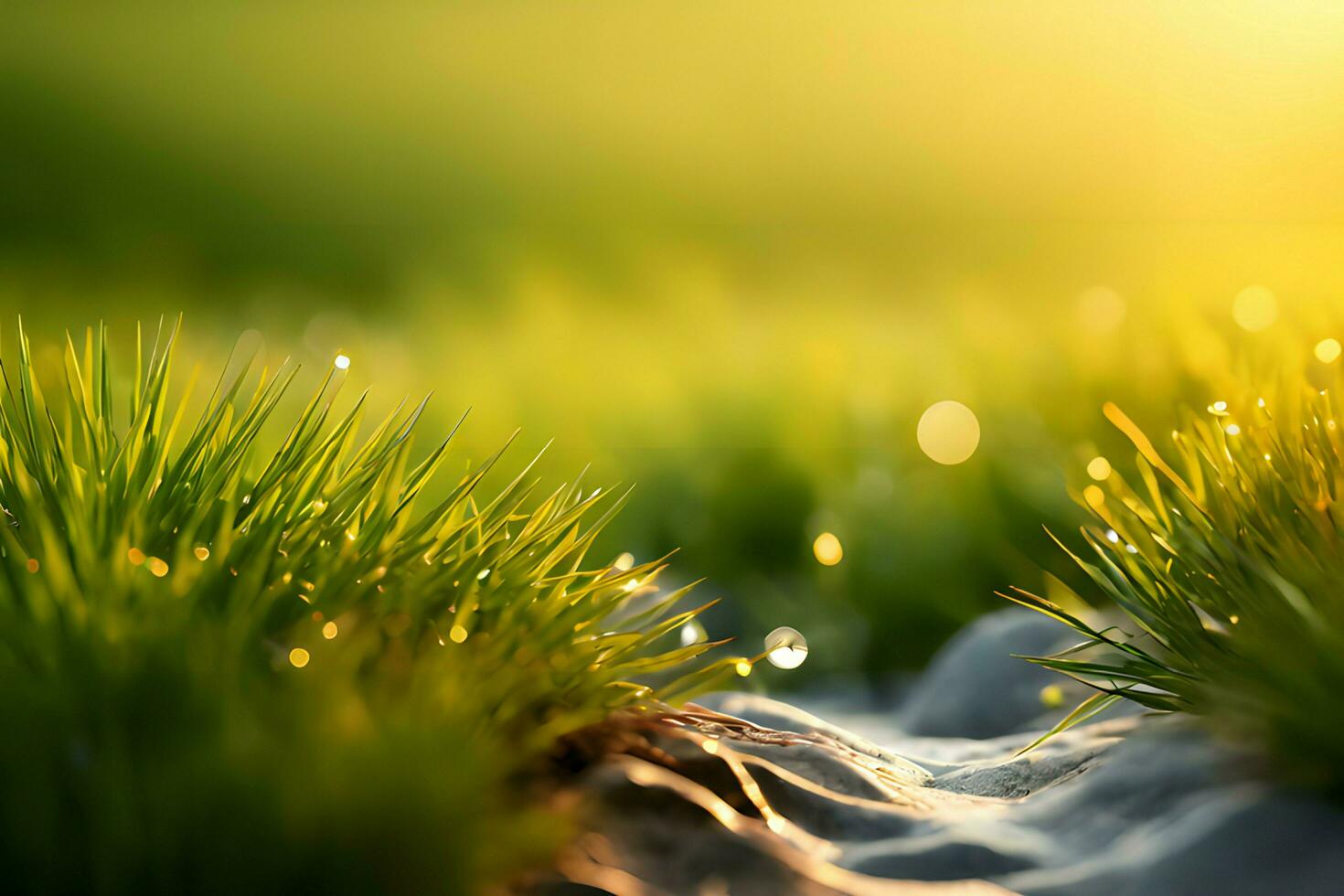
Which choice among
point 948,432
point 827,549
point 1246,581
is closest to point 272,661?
point 1246,581

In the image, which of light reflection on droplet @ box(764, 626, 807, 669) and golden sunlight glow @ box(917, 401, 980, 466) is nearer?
light reflection on droplet @ box(764, 626, 807, 669)

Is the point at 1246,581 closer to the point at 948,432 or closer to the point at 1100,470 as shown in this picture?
the point at 1100,470

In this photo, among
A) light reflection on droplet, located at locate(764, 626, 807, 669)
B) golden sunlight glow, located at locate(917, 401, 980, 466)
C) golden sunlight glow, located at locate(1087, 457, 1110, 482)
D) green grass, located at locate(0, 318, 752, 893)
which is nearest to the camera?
green grass, located at locate(0, 318, 752, 893)

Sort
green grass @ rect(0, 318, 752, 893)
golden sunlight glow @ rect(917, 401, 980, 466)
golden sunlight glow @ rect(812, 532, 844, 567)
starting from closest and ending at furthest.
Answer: green grass @ rect(0, 318, 752, 893), golden sunlight glow @ rect(812, 532, 844, 567), golden sunlight glow @ rect(917, 401, 980, 466)

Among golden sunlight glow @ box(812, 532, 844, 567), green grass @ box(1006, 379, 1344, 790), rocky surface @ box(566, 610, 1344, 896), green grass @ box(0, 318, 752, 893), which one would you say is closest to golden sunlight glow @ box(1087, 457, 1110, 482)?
green grass @ box(1006, 379, 1344, 790)

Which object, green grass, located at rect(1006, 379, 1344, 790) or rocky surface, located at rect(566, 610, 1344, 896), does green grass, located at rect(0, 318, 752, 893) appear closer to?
rocky surface, located at rect(566, 610, 1344, 896)

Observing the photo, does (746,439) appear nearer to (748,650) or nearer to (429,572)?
(748,650)

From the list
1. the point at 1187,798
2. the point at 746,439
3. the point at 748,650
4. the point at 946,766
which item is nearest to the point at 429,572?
the point at 1187,798

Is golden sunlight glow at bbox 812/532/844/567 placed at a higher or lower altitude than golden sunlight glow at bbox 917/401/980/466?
lower
